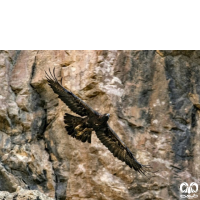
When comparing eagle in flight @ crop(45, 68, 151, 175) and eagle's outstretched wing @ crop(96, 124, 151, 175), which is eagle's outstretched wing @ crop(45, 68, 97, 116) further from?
eagle's outstretched wing @ crop(96, 124, 151, 175)

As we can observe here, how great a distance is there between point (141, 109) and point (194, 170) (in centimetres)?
160

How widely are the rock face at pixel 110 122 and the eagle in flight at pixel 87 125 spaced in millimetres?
742

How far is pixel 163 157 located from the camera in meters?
7.44

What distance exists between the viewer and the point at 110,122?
7.57 meters

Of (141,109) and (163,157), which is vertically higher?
(141,109)

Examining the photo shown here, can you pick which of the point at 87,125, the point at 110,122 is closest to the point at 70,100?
the point at 87,125

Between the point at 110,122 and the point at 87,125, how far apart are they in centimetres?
116

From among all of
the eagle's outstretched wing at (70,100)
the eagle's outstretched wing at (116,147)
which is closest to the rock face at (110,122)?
the eagle's outstretched wing at (116,147)

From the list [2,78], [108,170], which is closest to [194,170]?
[108,170]

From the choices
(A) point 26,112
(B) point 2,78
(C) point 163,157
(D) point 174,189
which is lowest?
(D) point 174,189

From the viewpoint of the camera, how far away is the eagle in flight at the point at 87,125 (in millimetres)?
6217

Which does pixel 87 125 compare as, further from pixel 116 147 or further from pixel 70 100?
pixel 116 147
